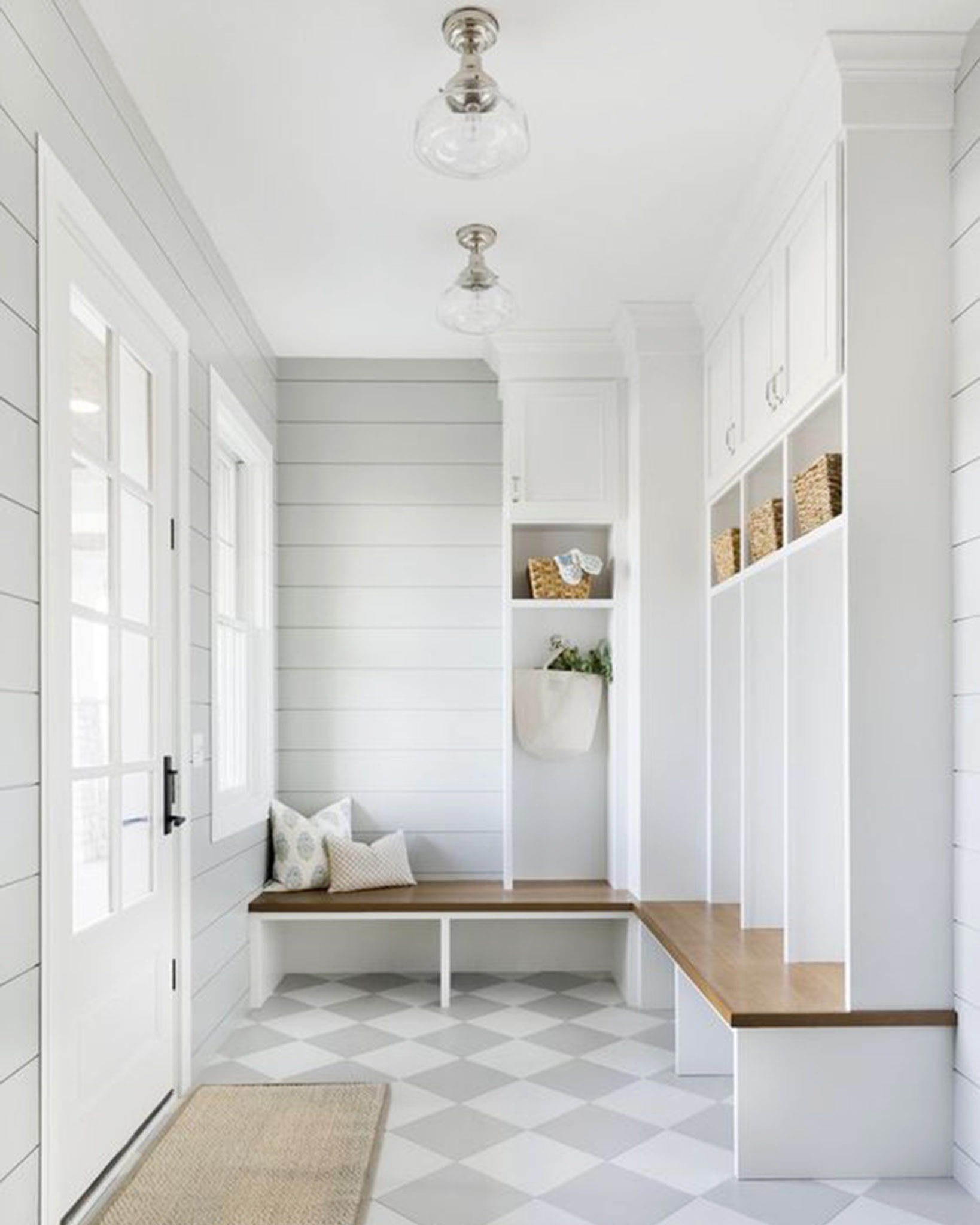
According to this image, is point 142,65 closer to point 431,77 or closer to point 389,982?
point 431,77

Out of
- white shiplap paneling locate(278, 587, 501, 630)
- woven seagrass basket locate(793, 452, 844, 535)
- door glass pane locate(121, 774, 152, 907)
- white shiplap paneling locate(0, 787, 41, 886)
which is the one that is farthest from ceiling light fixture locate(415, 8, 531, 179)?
white shiplap paneling locate(278, 587, 501, 630)

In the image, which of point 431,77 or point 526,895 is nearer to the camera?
point 431,77

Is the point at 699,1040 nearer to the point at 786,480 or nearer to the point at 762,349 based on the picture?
the point at 786,480

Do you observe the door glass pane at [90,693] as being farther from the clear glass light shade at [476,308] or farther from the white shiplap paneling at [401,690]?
the white shiplap paneling at [401,690]

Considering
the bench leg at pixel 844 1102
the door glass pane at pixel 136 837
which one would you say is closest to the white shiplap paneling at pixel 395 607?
the door glass pane at pixel 136 837

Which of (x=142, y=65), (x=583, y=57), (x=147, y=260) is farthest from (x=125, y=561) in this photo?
(x=583, y=57)

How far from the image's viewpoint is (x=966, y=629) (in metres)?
2.74

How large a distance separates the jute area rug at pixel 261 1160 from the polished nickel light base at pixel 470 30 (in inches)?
99.7

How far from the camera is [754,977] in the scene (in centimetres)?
319

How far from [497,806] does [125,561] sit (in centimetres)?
253

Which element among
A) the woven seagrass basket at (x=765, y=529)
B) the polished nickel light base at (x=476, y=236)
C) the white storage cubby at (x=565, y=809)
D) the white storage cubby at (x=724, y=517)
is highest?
the polished nickel light base at (x=476, y=236)

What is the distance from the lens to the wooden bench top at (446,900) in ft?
15.0

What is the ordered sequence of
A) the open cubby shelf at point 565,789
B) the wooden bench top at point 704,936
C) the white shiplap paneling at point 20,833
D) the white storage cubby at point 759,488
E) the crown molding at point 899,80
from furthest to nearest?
the open cubby shelf at point 565,789 → the white storage cubby at point 759,488 → the wooden bench top at point 704,936 → the crown molding at point 899,80 → the white shiplap paneling at point 20,833

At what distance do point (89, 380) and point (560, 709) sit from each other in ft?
8.61
